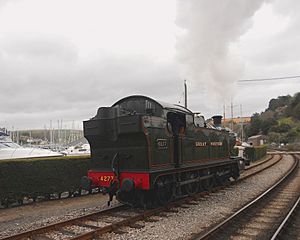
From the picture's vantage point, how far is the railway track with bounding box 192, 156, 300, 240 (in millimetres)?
6539

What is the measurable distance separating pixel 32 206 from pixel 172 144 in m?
5.06

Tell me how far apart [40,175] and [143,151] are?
447 cm

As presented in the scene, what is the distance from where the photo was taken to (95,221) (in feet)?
25.5

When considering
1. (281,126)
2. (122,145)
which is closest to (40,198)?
(122,145)

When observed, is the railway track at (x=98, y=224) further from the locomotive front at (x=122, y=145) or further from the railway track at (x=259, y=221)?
the railway track at (x=259, y=221)

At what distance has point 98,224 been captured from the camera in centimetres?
746

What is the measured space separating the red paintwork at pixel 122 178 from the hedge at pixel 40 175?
7.98 feet

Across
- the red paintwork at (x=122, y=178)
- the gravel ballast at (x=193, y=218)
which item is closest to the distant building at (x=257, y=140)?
the gravel ballast at (x=193, y=218)

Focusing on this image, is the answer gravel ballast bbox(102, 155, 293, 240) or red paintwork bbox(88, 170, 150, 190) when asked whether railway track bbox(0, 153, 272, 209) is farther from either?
gravel ballast bbox(102, 155, 293, 240)

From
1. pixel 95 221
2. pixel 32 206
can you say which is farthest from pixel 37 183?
pixel 95 221

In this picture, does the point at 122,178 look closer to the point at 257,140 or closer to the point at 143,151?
the point at 143,151

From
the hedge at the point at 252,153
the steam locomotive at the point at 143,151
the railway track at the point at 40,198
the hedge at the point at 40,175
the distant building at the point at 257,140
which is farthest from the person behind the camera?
the distant building at the point at 257,140

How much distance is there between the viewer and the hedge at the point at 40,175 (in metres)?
9.92

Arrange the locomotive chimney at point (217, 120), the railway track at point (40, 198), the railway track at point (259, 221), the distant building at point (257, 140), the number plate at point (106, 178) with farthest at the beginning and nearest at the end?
the distant building at point (257, 140) < the locomotive chimney at point (217, 120) < the railway track at point (40, 198) < the number plate at point (106, 178) < the railway track at point (259, 221)
